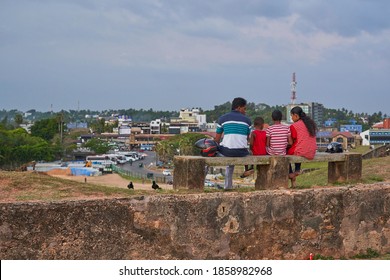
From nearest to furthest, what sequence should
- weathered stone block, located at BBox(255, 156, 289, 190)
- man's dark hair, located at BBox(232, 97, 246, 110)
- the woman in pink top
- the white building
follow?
weathered stone block, located at BBox(255, 156, 289, 190) < man's dark hair, located at BBox(232, 97, 246, 110) < the woman in pink top < the white building

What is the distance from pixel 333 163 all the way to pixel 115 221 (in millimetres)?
4015

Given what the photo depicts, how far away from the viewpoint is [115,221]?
6461 millimetres

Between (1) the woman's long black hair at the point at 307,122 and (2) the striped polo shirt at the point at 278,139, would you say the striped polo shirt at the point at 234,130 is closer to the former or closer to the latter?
(2) the striped polo shirt at the point at 278,139

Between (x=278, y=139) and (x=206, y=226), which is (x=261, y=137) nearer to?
(x=278, y=139)

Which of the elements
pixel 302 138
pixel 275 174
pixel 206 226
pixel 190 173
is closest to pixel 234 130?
pixel 275 174

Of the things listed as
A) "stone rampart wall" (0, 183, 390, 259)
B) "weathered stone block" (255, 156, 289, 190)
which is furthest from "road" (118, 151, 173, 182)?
"stone rampart wall" (0, 183, 390, 259)

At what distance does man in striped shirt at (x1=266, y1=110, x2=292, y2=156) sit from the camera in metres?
8.88

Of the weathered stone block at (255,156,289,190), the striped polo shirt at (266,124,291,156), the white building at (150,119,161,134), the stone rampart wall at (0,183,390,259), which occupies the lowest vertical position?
the white building at (150,119,161,134)

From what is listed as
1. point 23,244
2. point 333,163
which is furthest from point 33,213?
point 333,163

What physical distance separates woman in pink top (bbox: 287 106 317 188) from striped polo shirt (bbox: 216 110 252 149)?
2.80 ft

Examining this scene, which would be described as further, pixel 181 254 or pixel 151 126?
pixel 151 126

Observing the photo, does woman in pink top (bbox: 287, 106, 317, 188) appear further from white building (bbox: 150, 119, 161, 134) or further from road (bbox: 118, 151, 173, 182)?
white building (bbox: 150, 119, 161, 134)

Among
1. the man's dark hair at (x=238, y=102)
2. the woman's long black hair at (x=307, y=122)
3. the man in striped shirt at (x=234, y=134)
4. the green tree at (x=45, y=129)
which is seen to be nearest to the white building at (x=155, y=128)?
the green tree at (x=45, y=129)

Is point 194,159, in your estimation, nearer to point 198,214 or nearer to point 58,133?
point 198,214
